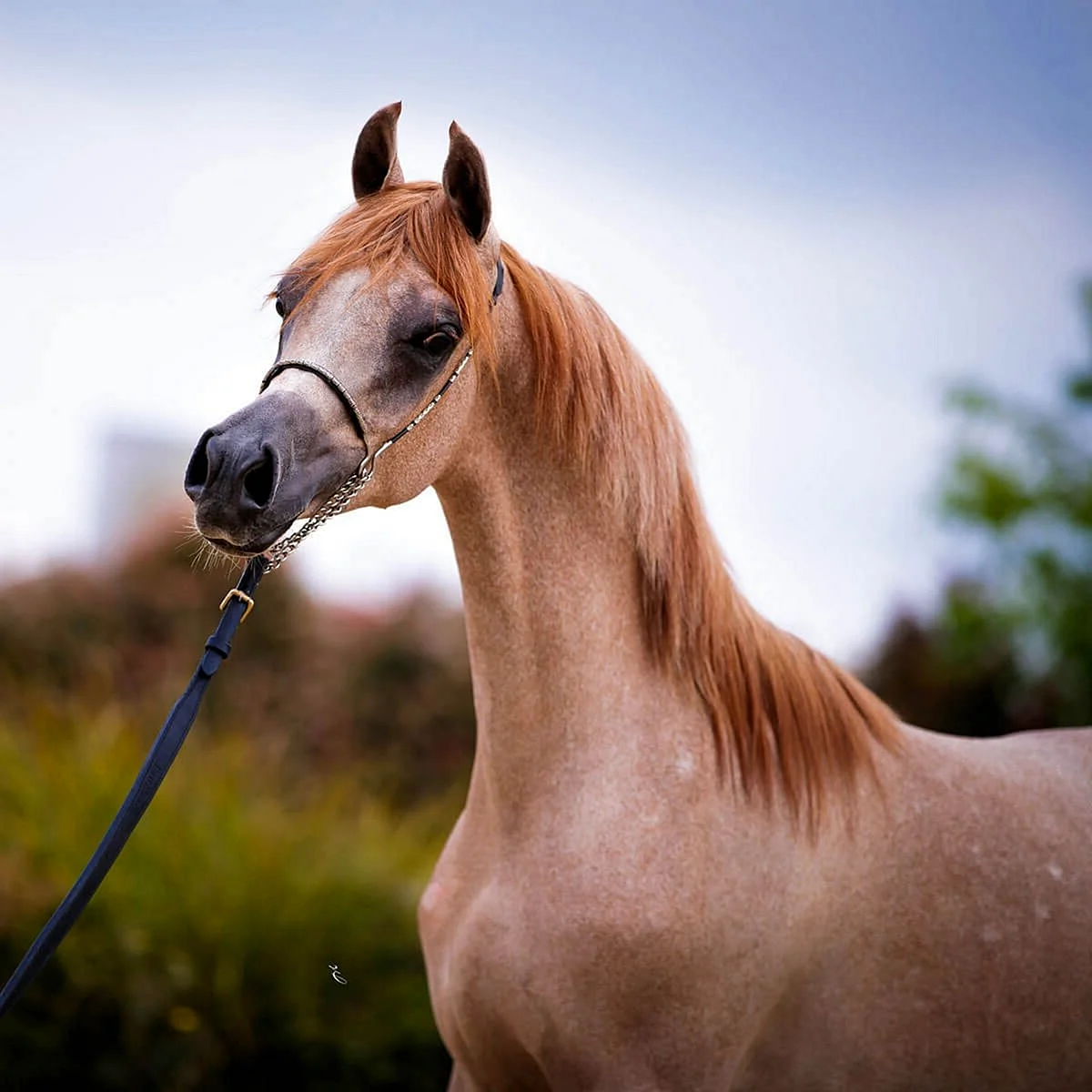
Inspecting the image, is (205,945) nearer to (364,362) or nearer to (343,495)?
(343,495)

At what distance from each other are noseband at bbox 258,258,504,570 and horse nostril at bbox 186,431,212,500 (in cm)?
22

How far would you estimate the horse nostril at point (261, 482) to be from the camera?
1.96 m

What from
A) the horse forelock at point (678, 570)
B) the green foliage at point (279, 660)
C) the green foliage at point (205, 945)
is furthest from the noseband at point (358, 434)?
the green foliage at point (279, 660)

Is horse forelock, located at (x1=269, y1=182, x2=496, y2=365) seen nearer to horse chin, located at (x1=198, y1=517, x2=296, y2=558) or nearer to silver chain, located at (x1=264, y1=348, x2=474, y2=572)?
silver chain, located at (x1=264, y1=348, x2=474, y2=572)

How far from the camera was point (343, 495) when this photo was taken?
215 cm

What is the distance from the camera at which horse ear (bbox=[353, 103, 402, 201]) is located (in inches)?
96.7

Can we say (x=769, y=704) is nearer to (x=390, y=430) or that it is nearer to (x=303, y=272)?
(x=390, y=430)

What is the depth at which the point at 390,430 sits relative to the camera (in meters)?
2.17

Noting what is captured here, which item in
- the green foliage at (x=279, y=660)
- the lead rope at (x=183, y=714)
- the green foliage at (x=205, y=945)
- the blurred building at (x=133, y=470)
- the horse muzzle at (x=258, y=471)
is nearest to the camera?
the horse muzzle at (x=258, y=471)

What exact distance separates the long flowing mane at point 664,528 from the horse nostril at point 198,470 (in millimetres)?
484

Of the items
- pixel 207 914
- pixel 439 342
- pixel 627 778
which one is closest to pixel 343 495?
pixel 439 342

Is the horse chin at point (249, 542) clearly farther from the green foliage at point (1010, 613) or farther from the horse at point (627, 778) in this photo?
the green foliage at point (1010, 613)

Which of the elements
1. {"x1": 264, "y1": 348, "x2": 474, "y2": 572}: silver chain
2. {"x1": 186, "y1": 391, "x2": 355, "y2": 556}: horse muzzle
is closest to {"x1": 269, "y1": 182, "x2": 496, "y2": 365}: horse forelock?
{"x1": 264, "y1": 348, "x2": 474, "y2": 572}: silver chain

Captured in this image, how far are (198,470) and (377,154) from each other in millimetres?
951
